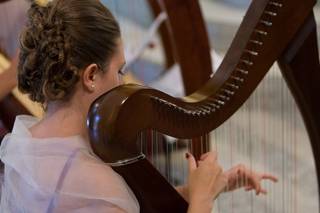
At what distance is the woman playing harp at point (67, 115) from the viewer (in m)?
1.01

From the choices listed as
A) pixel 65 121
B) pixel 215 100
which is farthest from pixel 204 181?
pixel 65 121

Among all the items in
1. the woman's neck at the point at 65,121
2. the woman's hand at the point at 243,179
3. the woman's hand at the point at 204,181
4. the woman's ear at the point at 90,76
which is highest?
the woman's ear at the point at 90,76

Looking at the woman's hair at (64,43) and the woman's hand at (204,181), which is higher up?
the woman's hair at (64,43)

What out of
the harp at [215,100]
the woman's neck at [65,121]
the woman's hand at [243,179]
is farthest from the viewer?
the woman's hand at [243,179]

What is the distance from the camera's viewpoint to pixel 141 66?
316 cm

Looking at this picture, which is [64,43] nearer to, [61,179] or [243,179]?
[61,179]

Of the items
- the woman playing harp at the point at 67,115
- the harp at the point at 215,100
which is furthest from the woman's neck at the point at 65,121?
the harp at the point at 215,100

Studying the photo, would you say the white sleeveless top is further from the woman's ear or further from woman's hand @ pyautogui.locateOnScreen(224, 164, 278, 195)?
woman's hand @ pyautogui.locateOnScreen(224, 164, 278, 195)

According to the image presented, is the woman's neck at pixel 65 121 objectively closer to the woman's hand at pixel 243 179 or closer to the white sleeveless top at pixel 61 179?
the white sleeveless top at pixel 61 179

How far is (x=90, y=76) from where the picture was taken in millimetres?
1026

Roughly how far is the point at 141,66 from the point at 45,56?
7.01ft

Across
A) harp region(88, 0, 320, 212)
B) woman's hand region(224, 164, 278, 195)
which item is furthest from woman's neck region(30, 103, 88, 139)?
woman's hand region(224, 164, 278, 195)

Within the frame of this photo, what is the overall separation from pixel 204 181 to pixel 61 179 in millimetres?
218

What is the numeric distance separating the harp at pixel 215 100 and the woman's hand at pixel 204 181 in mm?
26
